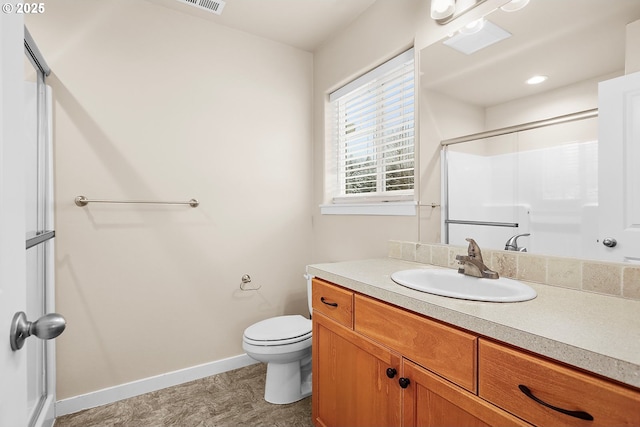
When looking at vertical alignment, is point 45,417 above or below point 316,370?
below

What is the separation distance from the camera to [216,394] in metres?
2.01

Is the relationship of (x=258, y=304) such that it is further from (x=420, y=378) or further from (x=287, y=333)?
(x=420, y=378)

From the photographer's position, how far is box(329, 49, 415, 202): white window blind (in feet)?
6.52

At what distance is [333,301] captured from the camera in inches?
58.4

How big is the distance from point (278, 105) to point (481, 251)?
1.86 m

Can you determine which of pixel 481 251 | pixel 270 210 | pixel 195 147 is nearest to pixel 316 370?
pixel 481 251

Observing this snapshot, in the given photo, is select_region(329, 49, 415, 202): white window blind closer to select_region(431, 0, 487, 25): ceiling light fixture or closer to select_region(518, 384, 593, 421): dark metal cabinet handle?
select_region(431, 0, 487, 25): ceiling light fixture

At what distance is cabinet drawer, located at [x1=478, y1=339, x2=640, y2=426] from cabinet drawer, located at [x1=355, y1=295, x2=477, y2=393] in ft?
0.15

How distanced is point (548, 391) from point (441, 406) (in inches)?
13.4

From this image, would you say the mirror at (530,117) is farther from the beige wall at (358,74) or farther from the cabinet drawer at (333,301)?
the cabinet drawer at (333,301)

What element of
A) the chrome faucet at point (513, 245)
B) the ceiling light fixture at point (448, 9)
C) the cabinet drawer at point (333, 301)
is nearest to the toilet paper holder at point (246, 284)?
the cabinet drawer at point (333, 301)

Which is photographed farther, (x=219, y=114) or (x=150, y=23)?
(x=219, y=114)

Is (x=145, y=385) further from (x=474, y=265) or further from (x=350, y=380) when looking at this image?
(x=474, y=265)

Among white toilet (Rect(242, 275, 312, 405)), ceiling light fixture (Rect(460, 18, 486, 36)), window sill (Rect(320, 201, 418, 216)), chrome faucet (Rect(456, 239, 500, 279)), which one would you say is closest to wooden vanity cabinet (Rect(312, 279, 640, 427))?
white toilet (Rect(242, 275, 312, 405))
